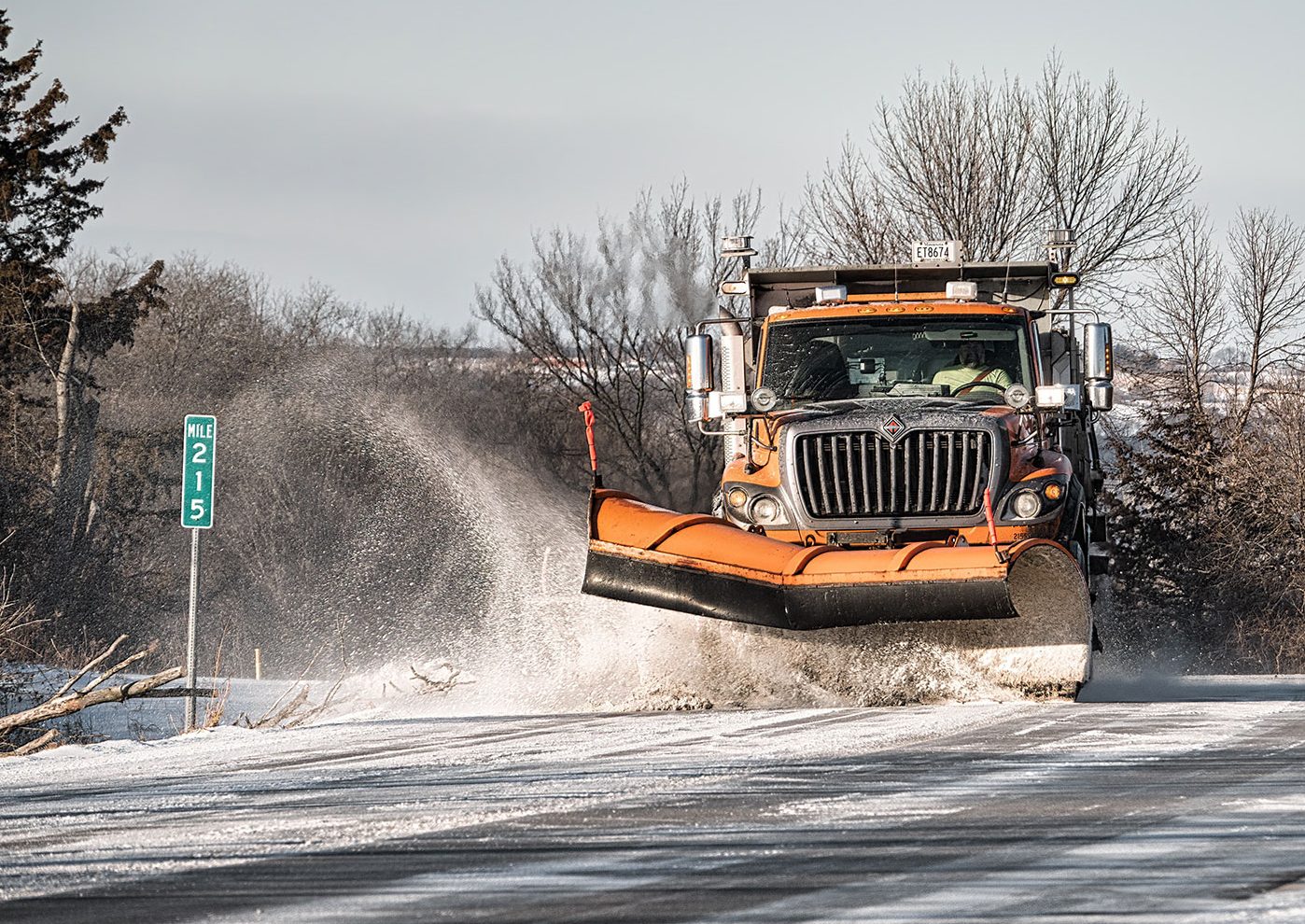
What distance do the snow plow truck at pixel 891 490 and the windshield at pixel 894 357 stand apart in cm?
1

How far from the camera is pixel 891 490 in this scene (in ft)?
30.4

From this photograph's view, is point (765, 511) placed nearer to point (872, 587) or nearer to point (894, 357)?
point (872, 587)

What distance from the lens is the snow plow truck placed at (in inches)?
332

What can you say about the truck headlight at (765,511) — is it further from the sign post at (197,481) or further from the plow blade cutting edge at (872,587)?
the sign post at (197,481)

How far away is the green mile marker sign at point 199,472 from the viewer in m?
10.0

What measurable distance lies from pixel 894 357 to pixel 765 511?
166 centimetres

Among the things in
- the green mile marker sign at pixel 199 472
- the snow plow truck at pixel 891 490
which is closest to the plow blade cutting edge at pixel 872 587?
the snow plow truck at pixel 891 490

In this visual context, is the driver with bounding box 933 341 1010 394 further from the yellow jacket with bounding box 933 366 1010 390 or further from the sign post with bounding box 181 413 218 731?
the sign post with bounding box 181 413 218 731

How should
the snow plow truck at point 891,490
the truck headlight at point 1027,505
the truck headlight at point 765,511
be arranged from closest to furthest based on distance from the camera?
the snow plow truck at point 891,490 → the truck headlight at point 1027,505 → the truck headlight at point 765,511

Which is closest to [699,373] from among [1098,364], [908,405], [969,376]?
[908,405]

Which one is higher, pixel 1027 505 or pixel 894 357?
pixel 894 357

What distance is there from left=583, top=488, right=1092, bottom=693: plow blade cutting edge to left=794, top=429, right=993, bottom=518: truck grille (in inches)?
14.2

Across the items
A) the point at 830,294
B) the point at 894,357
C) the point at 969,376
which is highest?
the point at 830,294

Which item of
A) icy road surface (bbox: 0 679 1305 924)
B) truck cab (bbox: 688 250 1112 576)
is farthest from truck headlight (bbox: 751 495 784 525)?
icy road surface (bbox: 0 679 1305 924)
